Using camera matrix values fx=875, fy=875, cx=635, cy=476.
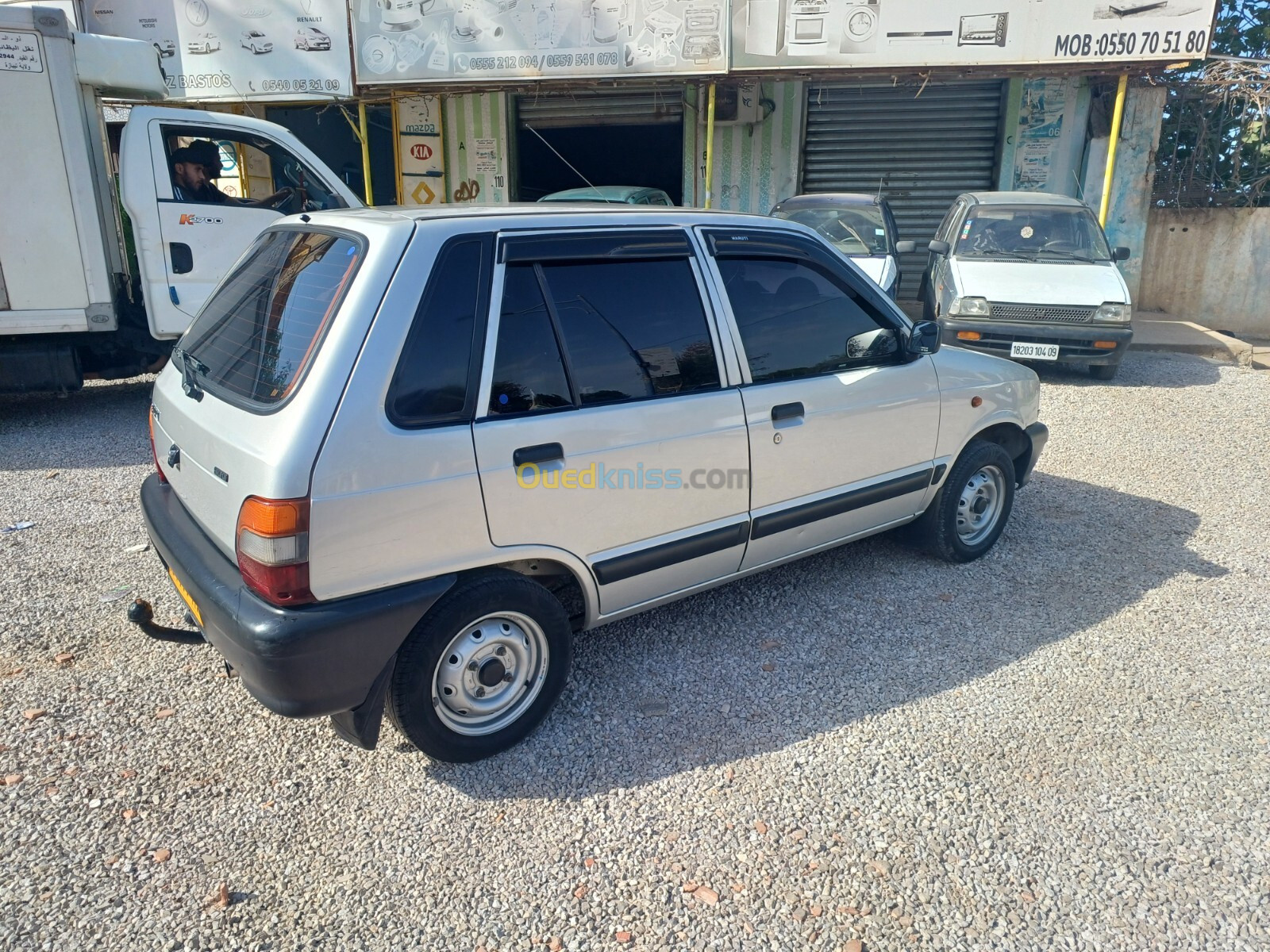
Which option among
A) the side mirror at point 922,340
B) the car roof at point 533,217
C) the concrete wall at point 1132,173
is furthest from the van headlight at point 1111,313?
the car roof at point 533,217

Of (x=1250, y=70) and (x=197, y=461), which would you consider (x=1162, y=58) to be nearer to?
(x=1250, y=70)

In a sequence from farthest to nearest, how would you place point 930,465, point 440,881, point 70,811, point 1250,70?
point 1250,70 < point 930,465 < point 70,811 < point 440,881

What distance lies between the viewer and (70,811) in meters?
2.74

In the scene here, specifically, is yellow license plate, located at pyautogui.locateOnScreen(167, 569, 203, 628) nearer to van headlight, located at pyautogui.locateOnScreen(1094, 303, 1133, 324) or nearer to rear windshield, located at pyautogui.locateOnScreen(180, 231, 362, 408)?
rear windshield, located at pyautogui.locateOnScreen(180, 231, 362, 408)

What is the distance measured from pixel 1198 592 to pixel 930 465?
1.49m

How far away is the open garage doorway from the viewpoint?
13.4 m

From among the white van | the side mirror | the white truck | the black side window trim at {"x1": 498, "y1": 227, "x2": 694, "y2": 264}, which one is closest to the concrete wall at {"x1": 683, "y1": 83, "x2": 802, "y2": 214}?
the white van

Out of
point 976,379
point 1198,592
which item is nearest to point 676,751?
point 976,379

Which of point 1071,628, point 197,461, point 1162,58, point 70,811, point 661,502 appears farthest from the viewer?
point 1162,58

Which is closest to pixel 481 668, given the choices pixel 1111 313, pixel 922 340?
pixel 922 340

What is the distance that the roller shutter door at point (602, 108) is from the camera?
43.3 ft

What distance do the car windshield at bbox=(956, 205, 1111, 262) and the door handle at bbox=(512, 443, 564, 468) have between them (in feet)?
25.1

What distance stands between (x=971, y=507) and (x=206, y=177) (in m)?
A: 6.38

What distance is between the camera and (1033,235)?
30.3ft
